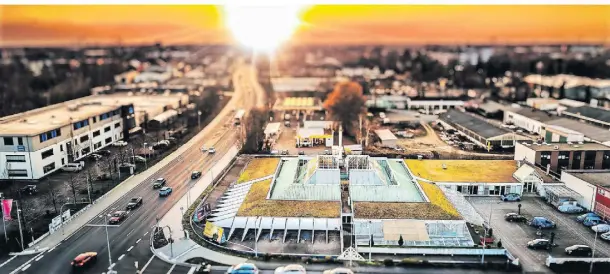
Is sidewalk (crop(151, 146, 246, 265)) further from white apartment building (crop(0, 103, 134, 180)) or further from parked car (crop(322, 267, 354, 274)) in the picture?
white apartment building (crop(0, 103, 134, 180))

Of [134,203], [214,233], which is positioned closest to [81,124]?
[134,203]

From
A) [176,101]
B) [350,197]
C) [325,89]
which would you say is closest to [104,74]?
[176,101]

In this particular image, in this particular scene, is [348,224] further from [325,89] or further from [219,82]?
[219,82]

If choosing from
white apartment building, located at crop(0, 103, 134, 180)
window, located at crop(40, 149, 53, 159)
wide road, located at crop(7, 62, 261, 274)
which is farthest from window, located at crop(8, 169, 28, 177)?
wide road, located at crop(7, 62, 261, 274)

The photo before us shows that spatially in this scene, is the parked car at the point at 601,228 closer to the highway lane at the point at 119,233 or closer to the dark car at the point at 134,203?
the highway lane at the point at 119,233

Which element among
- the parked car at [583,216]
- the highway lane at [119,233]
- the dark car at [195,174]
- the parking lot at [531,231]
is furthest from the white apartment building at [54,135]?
the parked car at [583,216]

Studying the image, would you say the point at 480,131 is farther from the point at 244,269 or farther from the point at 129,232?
the point at 129,232
